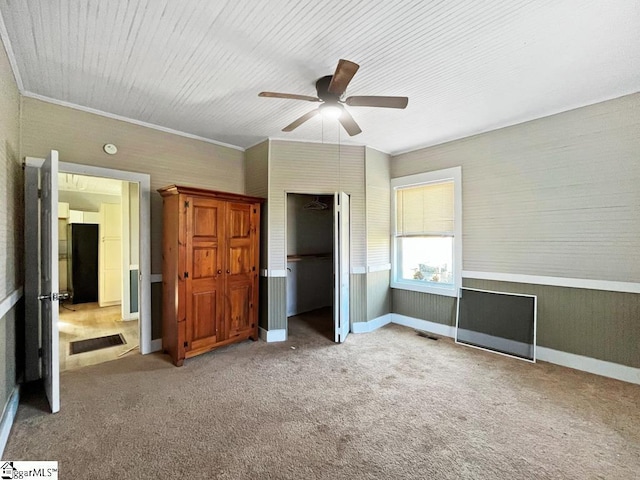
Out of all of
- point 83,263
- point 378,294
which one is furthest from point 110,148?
point 83,263

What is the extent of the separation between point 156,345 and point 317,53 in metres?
3.65

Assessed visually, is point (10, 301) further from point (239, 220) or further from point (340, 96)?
point (340, 96)

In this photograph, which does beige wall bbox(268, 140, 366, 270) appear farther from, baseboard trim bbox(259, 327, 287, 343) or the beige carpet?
the beige carpet

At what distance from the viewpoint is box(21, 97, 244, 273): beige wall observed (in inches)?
114

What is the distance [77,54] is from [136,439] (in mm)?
2880

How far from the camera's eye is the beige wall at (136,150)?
→ 2895 millimetres

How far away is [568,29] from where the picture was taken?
76.7 inches

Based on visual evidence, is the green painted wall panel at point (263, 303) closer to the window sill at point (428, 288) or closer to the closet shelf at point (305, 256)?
the closet shelf at point (305, 256)

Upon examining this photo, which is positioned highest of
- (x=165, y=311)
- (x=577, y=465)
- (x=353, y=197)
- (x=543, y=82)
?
(x=543, y=82)

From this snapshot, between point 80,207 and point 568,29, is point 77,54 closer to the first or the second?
point 568,29

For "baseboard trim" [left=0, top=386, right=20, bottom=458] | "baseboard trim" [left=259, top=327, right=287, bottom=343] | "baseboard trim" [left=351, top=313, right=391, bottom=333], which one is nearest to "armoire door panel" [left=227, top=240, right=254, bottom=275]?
"baseboard trim" [left=259, top=327, right=287, bottom=343]

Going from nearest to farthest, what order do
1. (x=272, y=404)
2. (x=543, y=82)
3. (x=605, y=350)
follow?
(x=272, y=404)
(x=543, y=82)
(x=605, y=350)

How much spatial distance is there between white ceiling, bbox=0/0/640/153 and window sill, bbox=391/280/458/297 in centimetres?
223

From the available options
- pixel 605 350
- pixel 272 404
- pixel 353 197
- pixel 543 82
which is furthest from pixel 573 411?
pixel 353 197
